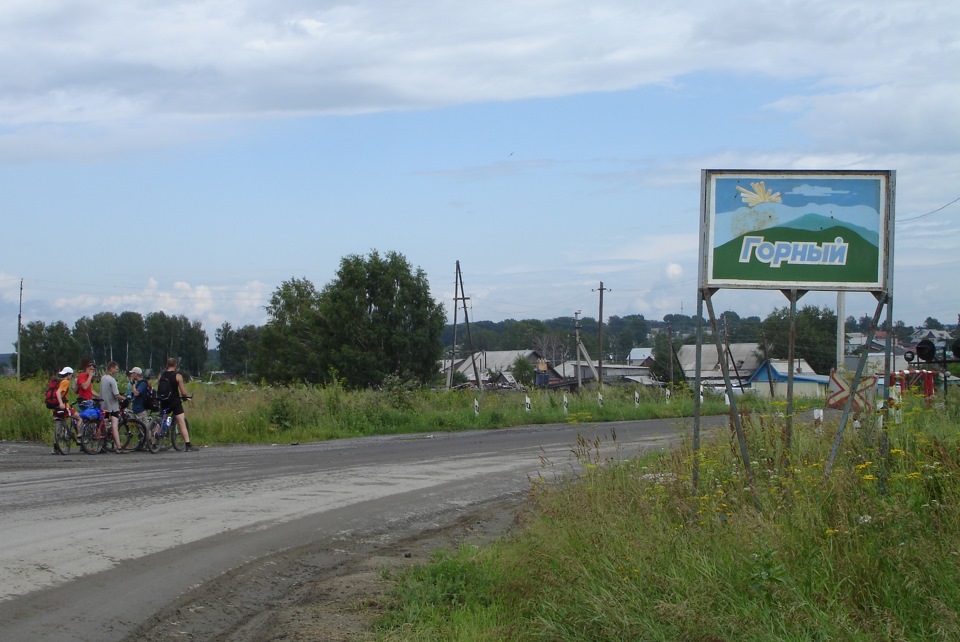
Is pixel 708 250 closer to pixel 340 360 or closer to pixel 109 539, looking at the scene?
pixel 109 539

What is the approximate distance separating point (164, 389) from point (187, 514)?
10876 millimetres

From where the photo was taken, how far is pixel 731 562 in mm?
5980

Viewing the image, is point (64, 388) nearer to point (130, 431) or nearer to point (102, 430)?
point (102, 430)

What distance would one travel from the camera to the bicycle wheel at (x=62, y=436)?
19.0m

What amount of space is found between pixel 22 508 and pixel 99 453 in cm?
Answer: 914

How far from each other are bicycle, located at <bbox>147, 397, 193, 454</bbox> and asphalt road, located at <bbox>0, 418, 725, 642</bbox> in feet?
2.94

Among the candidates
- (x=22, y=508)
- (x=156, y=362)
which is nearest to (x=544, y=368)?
(x=156, y=362)

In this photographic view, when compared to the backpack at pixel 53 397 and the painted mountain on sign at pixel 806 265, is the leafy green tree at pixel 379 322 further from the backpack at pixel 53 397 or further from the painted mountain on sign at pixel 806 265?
the painted mountain on sign at pixel 806 265

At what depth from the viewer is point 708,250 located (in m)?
8.03

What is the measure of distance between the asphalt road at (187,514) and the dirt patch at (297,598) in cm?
7

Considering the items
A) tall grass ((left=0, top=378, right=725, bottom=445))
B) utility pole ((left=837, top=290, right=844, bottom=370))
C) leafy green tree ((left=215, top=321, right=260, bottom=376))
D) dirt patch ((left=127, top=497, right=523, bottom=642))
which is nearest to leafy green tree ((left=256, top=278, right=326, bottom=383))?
leafy green tree ((left=215, top=321, right=260, bottom=376))

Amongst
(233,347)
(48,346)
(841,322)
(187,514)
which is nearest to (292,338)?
(48,346)

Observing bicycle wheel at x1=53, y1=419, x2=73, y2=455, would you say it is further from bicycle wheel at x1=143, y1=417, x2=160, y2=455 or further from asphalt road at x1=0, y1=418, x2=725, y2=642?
bicycle wheel at x1=143, y1=417, x2=160, y2=455

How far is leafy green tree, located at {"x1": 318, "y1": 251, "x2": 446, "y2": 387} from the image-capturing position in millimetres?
86062
